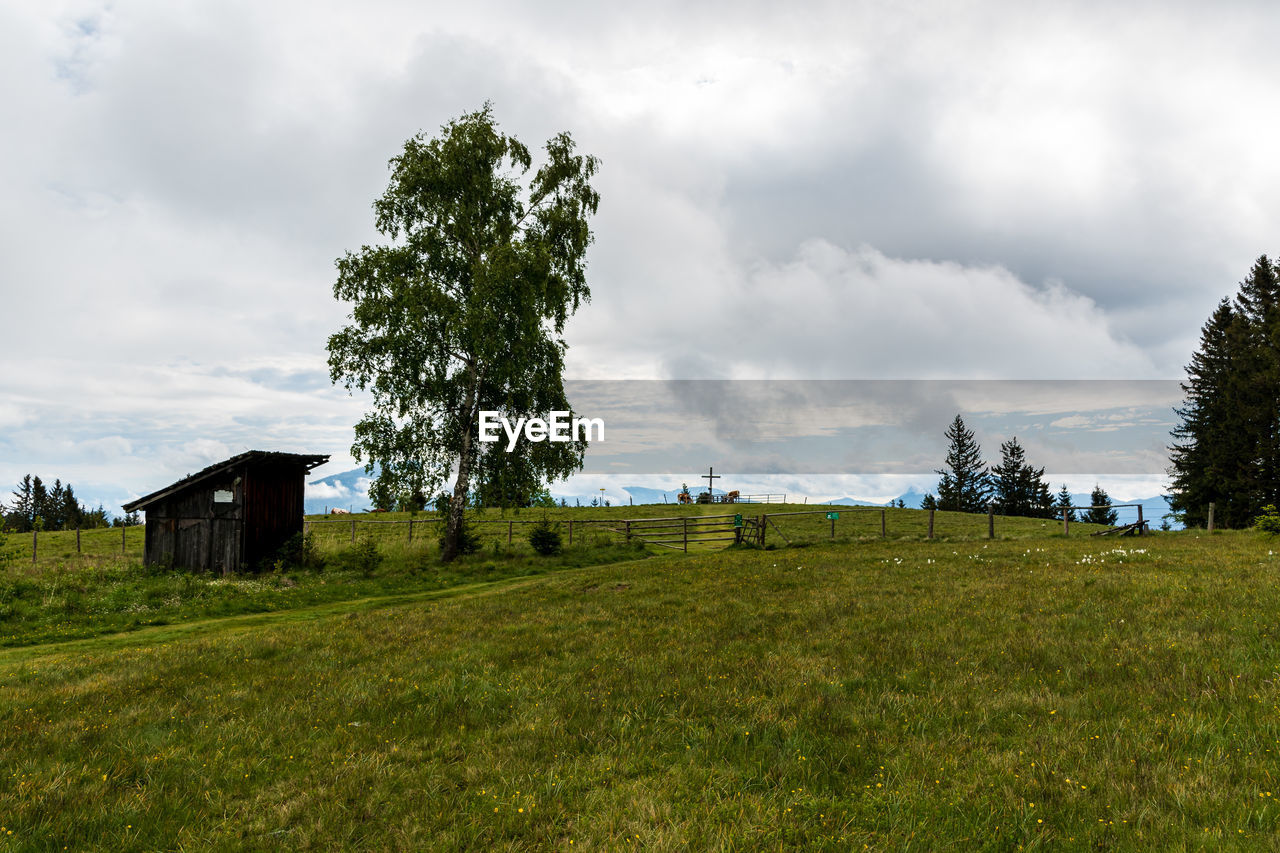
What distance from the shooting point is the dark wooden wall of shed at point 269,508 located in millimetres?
25500

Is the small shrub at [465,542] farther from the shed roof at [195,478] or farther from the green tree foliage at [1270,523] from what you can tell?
the green tree foliage at [1270,523]

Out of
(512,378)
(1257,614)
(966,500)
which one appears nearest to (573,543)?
(512,378)

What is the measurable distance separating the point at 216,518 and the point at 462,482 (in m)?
9.90

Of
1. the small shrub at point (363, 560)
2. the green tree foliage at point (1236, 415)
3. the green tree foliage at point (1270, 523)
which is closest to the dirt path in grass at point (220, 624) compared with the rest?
the small shrub at point (363, 560)

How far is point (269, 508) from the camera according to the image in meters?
26.5

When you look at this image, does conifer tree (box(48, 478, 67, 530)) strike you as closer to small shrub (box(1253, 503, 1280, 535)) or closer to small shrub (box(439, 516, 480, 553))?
small shrub (box(439, 516, 480, 553))

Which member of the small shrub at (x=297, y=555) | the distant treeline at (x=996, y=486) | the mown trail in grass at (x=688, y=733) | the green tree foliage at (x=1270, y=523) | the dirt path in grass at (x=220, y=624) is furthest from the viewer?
the distant treeline at (x=996, y=486)

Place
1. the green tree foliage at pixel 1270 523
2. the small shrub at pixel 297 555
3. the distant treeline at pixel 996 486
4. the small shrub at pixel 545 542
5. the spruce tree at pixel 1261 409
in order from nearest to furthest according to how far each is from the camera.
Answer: the green tree foliage at pixel 1270 523 → the small shrub at pixel 297 555 → the small shrub at pixel 545 542 → the spruce tree at pixel 1261 409 → the distant treeline at pixel 996 486

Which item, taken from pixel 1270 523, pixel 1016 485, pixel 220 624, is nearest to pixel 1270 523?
pixel 1270 523

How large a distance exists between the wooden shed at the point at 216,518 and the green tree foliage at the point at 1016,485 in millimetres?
89050

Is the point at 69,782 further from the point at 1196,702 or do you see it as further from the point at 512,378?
the point at 512,378

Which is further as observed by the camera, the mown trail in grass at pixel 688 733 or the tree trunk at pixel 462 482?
the tree trunk at pixel 462 482

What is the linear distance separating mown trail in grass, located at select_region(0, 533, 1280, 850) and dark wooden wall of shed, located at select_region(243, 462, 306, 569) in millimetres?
14010

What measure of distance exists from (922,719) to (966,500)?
310ft
